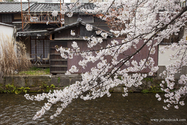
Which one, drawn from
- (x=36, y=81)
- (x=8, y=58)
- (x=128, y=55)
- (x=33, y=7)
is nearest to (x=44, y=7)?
(x=33, y=7)

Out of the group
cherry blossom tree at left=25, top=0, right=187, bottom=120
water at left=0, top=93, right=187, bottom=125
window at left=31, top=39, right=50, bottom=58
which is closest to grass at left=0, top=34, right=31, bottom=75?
water at left=0, top=93, right=187, bottom=125

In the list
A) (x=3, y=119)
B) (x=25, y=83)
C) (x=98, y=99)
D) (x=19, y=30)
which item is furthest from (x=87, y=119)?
(x=19, y=30)

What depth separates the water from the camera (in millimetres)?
5133

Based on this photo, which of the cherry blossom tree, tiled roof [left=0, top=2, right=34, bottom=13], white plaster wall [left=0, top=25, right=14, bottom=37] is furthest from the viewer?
tiled roof [left=0, top=2, right=34, bottom=13]

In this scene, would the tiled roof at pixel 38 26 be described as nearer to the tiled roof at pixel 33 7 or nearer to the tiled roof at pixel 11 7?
the tiled roof at pixel 33 7

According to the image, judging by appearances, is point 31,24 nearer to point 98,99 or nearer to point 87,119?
point 98,99

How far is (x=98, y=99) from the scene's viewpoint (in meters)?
7.36

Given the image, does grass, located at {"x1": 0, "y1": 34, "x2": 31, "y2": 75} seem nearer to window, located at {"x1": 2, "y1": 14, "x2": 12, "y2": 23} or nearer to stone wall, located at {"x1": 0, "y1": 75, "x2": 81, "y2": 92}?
stone wall, located at {"x1": 0, "y1": 75, "x2": 81, "y2": 92}

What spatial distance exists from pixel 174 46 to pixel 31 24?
11.7 m

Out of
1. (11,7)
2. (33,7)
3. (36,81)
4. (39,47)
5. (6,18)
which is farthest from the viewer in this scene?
(33,7)

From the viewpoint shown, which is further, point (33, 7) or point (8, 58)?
point (33, 7)

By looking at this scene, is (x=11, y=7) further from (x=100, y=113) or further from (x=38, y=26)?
(x=100, y=113)

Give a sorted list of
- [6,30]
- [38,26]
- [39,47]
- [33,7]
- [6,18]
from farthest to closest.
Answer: [33,7]
[6,18]
[38,26]
[39,47]
[6,30]

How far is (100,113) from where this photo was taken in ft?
19.0
